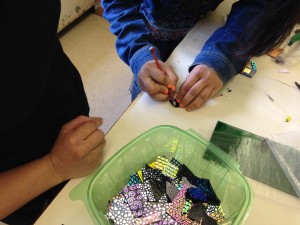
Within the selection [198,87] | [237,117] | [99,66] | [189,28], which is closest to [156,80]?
[198,87]

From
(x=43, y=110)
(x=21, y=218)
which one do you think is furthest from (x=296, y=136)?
(x=21, y=218)

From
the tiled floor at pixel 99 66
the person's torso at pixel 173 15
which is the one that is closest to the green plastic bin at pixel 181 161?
the person's torso at pixel 173 15

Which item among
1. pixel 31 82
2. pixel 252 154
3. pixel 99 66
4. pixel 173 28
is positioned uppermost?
pixel 31 82

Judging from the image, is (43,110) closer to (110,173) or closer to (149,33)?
(110,173)

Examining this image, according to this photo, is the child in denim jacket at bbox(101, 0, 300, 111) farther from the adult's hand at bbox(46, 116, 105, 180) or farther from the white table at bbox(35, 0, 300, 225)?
the adult's hand at bbox(46, 116, 105, 180)

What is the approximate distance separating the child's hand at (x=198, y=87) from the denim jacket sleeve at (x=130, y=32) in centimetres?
12

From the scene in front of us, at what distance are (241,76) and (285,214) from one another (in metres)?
0.34

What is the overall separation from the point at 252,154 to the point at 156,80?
0.85 ft

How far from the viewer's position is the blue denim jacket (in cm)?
72

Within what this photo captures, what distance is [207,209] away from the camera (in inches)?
19.2

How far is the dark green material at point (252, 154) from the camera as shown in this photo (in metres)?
0.56

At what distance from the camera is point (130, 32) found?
81 centimetres

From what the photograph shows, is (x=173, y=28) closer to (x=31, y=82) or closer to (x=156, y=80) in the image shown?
(x=156, y=80)

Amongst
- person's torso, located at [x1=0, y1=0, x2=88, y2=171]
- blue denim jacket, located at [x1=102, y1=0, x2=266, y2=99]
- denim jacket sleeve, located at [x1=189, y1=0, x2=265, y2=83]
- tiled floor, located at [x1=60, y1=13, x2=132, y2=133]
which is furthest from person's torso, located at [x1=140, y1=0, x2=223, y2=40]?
tiled floor, located at [x1=60, y1=13, x2=132, y2=133]
